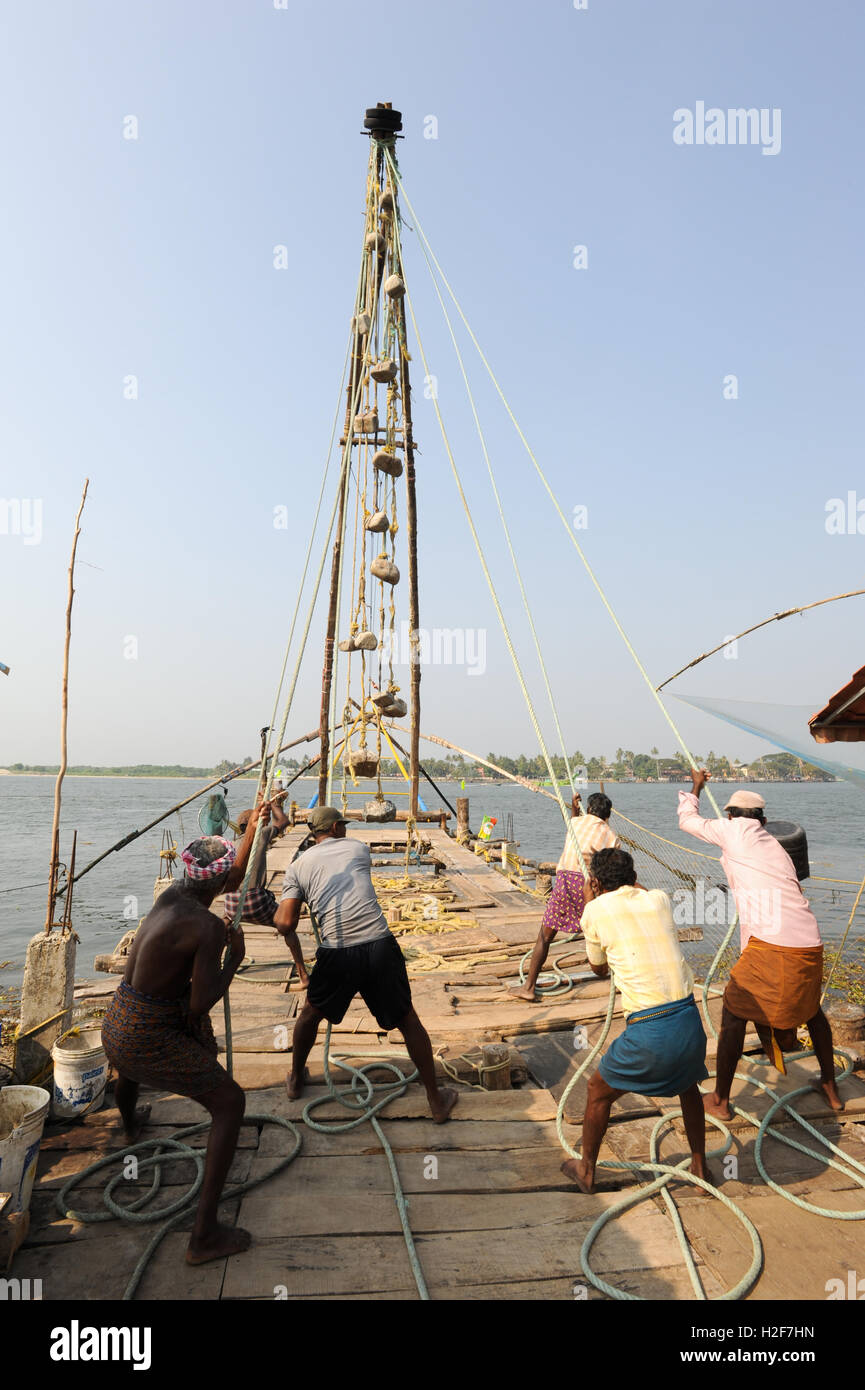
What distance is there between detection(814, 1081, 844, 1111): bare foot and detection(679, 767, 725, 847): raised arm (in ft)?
5.15

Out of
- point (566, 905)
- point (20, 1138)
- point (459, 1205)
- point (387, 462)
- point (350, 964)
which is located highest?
point (387, 462)

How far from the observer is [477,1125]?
13.4 feet

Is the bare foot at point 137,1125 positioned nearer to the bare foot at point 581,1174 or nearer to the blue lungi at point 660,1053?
the bare foot at point 581,1174

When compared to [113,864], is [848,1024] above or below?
above

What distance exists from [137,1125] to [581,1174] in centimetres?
250

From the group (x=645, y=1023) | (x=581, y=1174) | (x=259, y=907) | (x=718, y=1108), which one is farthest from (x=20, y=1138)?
(x=718, y=1108)

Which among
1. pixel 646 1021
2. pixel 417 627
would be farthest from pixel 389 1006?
pixel 417 627

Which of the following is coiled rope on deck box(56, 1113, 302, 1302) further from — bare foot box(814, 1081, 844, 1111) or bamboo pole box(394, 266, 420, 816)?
bamboo pole box(394, 266, 420, 816)

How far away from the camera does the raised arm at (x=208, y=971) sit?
129 inches

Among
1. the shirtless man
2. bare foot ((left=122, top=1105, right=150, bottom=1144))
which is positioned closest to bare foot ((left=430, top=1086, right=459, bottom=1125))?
the shirtless man

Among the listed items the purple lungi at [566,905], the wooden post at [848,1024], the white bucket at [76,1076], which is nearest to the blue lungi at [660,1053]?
the wooden post at [848,1024]

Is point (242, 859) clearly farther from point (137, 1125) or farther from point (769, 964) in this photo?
point (769, 964)

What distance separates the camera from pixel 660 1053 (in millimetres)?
3277
